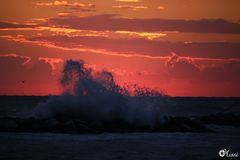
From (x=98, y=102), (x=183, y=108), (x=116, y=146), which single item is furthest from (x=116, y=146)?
(x=183, y=108)

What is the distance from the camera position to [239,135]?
112 feet

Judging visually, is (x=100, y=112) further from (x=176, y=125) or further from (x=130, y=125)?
(x=176, y=125)

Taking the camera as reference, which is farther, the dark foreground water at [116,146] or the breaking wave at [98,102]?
the breaking wave at [98,102]

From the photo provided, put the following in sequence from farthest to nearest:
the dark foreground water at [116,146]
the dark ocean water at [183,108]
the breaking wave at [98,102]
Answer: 1. the dark ocean water at [183,108]
2. the breaking wave at [98,102]
3. the dark foreground water at [116,146]

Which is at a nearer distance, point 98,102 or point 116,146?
point 116,146

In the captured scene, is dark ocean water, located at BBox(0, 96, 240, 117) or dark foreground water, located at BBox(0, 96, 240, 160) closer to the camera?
dark foreground water, located at BBox(0, 96, 240, 160)

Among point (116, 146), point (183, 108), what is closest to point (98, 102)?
point (116, 146)

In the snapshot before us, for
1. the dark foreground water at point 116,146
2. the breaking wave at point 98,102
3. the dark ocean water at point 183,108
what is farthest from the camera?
the dark ocean water at point 183,108

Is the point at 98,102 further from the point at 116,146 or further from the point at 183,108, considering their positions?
the point at 183,108

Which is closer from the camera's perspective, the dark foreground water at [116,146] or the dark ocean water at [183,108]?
the dark foreground water at [116,146]

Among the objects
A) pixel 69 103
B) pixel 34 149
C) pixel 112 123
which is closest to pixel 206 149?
pixel 34 149

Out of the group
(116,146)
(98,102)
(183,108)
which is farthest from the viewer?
(183,108)

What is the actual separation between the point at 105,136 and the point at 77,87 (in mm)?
13421

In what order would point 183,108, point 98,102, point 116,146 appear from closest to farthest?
point 116,146
point 98,102
point 183,108
